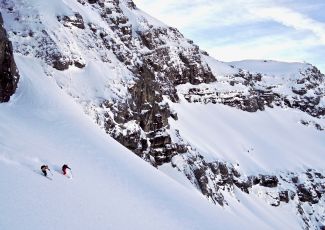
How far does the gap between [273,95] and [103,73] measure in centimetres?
7117

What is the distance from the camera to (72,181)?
72.1 ft

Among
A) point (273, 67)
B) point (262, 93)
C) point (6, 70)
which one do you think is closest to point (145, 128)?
point (6, 70)

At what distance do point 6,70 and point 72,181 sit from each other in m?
13.0

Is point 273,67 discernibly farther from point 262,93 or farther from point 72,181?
point 72,181

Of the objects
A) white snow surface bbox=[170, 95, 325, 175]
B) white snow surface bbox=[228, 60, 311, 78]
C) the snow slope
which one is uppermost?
the snow slope

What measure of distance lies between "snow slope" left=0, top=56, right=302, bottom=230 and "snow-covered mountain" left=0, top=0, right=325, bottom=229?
3.6 inches

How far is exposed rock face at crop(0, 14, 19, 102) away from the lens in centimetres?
3116

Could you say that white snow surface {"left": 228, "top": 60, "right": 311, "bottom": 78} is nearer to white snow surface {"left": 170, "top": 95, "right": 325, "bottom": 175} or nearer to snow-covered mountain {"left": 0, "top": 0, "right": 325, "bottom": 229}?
snow-covered mountain {"left": 0, "top": 0, "right": 325, "bottom": 229}

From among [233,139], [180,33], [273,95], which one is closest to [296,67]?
[273,95]

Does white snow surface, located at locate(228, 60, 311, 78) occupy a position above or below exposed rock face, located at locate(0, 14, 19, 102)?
below

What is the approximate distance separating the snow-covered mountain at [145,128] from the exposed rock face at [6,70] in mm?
123

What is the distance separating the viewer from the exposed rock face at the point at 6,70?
31156 millimetres

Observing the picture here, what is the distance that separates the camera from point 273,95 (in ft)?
368

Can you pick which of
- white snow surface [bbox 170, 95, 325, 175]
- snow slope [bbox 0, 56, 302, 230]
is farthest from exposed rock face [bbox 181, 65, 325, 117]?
snow slope [bbox 0, 56, 302, 230]
